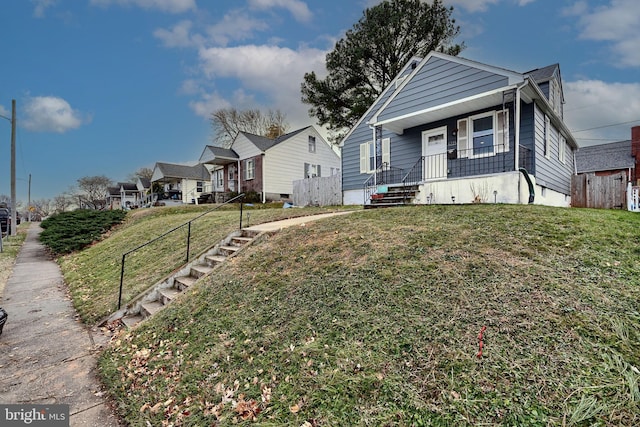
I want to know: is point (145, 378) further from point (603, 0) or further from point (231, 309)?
point (603, 0)

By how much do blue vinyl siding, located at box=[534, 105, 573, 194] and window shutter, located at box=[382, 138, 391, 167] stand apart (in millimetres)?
5285

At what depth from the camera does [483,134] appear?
995 centimetres

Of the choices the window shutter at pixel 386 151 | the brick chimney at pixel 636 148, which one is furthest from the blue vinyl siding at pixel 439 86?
the brick chimney at pixel 636 148

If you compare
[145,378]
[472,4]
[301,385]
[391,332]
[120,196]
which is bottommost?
[145,378]

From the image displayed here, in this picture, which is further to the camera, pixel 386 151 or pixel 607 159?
pixel 607 159

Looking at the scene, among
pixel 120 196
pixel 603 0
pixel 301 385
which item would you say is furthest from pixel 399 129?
pixel 120 196

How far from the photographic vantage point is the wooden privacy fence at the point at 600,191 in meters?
11.3

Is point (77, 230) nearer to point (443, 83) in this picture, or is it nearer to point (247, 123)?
point (443, 83)

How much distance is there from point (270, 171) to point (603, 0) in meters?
18.0

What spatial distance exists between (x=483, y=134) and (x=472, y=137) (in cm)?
36

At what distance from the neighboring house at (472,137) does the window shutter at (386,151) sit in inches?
1.8

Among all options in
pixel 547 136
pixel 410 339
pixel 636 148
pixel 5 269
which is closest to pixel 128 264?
pixel 5 269

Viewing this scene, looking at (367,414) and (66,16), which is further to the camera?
(66,16)

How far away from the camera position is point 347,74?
2120 centimetres
